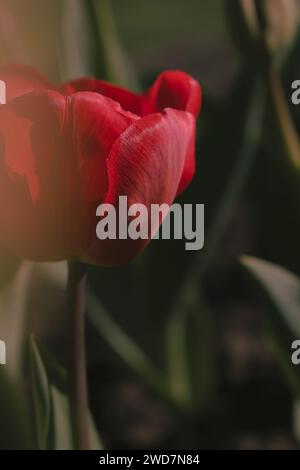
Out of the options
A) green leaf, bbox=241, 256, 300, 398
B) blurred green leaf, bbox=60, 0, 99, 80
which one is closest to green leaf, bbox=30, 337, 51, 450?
green leaf, bbox=241, 256, 300, 398

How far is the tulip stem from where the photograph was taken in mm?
476

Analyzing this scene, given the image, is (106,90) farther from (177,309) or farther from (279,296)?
(177,309)

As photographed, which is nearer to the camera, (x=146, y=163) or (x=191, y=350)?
(x=146, y=163)

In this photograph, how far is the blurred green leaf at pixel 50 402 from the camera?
494mm

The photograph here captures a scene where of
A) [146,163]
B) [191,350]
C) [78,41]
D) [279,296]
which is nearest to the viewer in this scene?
[146,163]

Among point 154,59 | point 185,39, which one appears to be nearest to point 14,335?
point 154,59

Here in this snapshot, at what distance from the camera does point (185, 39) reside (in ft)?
4.72

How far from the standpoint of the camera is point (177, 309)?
2.41ft

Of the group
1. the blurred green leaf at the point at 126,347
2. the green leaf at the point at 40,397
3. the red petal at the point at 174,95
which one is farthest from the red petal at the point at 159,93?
the blurred green leaf at the point at 126,347

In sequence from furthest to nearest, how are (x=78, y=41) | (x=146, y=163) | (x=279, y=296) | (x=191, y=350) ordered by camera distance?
(x=191, y=350), (x=78, y=41), (x=279, y=296), (x=146, y=163)

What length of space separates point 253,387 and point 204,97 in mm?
264

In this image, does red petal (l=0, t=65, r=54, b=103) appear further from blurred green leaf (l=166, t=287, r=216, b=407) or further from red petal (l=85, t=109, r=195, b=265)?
blurred green leaf (l=166, t=287, r=216, b=407)

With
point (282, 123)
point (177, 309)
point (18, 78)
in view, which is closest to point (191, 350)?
point (177, 309)

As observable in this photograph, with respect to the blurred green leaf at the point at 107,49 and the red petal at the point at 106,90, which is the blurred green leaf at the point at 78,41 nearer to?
the blurred green leaf at the point at 107,49
